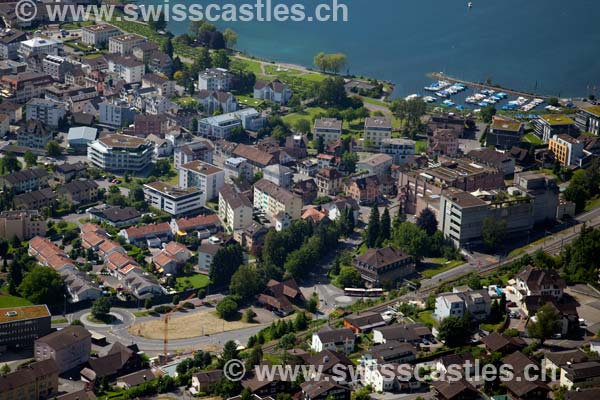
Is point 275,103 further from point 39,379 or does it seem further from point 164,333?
point 39,379

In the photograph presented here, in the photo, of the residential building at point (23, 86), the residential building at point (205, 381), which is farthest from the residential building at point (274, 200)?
the residential building at point (23, 86)

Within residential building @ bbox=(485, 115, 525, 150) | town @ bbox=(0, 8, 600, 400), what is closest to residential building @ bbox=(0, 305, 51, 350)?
town @ bbox=(0, 8, 600, 400)

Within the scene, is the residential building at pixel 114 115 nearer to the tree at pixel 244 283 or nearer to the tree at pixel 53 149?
the tree at pixel 53 149

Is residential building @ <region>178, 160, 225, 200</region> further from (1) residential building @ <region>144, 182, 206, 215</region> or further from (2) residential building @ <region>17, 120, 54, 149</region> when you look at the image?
(2) residential building @ <region>17, 120, 54, 149</region>

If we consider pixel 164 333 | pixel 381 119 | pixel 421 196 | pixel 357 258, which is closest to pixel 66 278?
pixel 164 333

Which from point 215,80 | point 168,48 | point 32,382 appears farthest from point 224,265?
point 168,48
